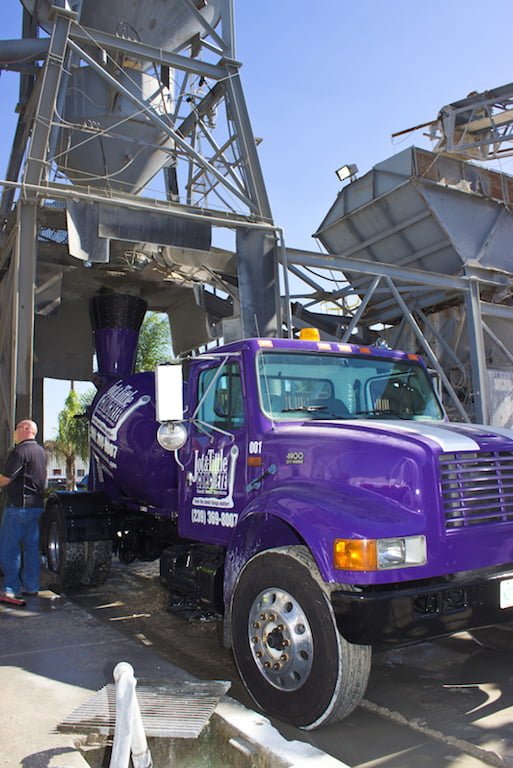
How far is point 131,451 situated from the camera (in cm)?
727

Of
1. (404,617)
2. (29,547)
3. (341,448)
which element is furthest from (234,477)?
(29,547)

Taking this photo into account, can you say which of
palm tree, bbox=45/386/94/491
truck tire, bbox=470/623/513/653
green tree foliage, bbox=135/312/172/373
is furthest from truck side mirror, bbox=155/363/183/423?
palm tree, bbox=45/386/94/491

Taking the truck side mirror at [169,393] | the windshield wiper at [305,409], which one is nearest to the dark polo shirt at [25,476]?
the truck side mirror at [169,393]

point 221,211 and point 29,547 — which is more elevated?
point 221,211

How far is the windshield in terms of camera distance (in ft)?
15.8

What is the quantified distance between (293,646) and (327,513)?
0.81 metres

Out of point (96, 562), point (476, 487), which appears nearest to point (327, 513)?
point (476, 487)

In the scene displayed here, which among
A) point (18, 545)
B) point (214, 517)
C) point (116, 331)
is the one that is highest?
point (116, 331)

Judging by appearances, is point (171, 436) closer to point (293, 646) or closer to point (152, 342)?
point (293, 646)

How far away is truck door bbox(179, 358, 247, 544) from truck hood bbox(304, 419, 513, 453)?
2.17 ft

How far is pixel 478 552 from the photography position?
3.91 meters

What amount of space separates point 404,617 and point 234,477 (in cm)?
176

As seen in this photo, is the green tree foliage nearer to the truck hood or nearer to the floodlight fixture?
the floodlight fixture

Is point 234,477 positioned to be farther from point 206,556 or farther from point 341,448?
point 341,448
